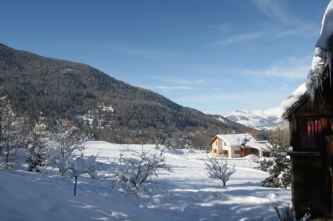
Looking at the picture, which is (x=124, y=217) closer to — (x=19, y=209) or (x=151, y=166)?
(x=19, y=209)

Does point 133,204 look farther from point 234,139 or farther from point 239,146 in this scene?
point 234,139

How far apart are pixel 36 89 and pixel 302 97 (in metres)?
192

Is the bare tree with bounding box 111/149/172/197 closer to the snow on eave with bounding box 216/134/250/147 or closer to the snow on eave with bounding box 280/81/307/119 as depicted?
the snow on eave with bounding box 280/81/307/119

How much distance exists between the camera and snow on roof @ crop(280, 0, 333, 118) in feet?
13.1

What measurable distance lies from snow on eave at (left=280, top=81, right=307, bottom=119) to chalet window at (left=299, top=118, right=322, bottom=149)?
678 millimetres

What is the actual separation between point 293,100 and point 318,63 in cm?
256

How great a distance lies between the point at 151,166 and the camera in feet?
40.5

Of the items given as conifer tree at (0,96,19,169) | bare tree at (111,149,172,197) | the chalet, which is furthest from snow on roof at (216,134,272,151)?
the chalet

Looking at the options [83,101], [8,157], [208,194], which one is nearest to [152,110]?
[83,101]

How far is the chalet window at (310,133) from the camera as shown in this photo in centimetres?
933

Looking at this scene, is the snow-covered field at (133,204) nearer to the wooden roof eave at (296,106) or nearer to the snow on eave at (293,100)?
the wooden roof eave at (296,106)

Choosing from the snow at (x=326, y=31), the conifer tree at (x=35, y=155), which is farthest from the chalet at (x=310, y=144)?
the conifer tree at (x=35, y=155)

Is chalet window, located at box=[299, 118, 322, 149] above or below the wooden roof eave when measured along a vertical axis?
below

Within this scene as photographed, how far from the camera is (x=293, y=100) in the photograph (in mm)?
9320
